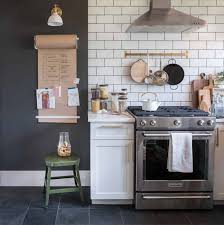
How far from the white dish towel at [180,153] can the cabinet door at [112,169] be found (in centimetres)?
38

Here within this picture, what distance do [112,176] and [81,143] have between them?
0.76m

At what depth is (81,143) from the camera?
391 cm

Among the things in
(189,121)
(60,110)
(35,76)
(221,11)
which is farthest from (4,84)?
(221,11)

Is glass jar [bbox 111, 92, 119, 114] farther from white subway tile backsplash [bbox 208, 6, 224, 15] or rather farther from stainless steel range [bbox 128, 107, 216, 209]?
white subway tile backsplash [bbox 208, 6, 224, 15]

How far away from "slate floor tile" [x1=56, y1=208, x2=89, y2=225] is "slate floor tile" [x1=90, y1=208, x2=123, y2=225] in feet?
0.20

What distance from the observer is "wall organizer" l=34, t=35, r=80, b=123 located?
147 inches

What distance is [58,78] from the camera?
3.77 metres

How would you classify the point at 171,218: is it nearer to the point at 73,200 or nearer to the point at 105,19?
the point at 73,200

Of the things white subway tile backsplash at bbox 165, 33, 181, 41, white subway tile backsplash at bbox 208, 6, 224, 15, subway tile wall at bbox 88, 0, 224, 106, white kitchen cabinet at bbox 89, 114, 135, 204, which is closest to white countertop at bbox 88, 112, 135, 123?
white kitchen cabinet at bbox 89, 114, 135, 204

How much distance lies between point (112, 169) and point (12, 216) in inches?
39.3

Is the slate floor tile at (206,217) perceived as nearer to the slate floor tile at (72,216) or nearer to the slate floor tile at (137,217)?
the slate floor tile at (137,217)

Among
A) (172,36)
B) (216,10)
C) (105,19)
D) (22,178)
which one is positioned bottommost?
(22,178)

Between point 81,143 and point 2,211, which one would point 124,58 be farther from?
point 2,211

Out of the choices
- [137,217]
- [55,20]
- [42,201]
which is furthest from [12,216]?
[55,20]
